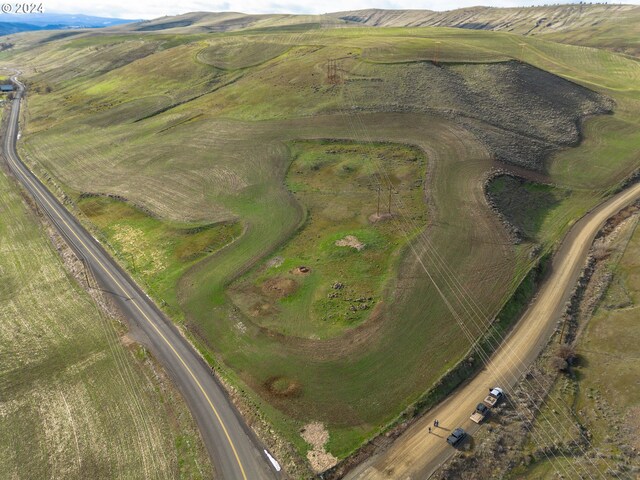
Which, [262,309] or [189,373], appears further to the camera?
[262,309]

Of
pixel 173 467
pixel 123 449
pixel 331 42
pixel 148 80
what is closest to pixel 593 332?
pixel 173 467

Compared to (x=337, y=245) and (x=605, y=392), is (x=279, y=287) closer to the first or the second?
(x=337, y=245)

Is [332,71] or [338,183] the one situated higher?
[332,71]

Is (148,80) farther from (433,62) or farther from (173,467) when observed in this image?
(173,467)

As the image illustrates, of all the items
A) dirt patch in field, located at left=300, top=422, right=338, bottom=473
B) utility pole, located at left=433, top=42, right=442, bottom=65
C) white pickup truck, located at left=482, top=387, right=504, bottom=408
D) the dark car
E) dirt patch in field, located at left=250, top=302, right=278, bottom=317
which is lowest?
dirt patch in field, located at left=300, top=422, right=338, bottom=473

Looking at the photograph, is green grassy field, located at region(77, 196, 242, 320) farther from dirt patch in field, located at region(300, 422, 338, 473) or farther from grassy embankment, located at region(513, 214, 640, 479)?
grassy embankment, located at region(513, 214, 640, 479)

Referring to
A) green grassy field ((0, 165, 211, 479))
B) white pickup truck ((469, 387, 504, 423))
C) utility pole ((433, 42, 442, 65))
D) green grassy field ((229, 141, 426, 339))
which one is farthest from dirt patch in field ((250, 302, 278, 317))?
utility pole ((433, 42, 442, 65))

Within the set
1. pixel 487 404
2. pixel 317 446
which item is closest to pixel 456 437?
pixel 487 404
